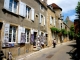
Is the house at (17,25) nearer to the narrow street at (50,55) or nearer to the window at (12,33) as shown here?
the window at (12,33)

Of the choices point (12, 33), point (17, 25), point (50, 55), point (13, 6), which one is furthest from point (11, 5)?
point (50, 55)

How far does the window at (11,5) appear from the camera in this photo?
12.9 meters

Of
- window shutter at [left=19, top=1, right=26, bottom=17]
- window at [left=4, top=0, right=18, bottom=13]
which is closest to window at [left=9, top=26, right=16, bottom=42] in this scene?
window at [left=4, top=0, right=18, bottom=13]

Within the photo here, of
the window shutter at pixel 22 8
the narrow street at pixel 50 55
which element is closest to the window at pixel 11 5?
the window shutter at pixel 22 8

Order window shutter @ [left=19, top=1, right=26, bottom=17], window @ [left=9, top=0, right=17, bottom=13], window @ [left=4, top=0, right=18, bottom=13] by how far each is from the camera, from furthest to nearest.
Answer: window shutter @ [left=19, top=1, right=26, bottom=17]
window @ [left=9, top=0, right=17, bottom=13]
window @ [left=4, top=0, right=18, bottom=13]

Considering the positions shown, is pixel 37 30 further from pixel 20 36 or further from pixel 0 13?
pixel 0 13

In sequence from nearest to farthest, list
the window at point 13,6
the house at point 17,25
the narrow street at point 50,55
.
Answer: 1. the house at point 17,25
2. the narrow street at point 50,55
3. the window at point 13,6

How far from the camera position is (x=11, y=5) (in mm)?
14250

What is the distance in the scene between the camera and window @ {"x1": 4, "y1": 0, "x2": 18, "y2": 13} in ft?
42.5

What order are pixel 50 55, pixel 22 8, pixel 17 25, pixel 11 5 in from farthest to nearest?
pixel 22 8 < pixel 50 55 < pixel 17 25 < pixel 11 5

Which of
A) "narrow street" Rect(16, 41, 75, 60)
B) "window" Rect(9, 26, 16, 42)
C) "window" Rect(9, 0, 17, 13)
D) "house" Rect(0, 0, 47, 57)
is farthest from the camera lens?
"window" Rect(9, 0, 17, 13)

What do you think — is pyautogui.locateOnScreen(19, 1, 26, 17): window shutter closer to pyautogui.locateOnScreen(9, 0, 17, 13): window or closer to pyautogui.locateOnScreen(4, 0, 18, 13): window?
pyautogui.locateOnScreen(4, 0, 18, 13): window

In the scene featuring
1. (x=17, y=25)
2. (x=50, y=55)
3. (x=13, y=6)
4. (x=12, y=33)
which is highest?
(x=13, y=6)

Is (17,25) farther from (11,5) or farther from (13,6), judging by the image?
(11,5)
